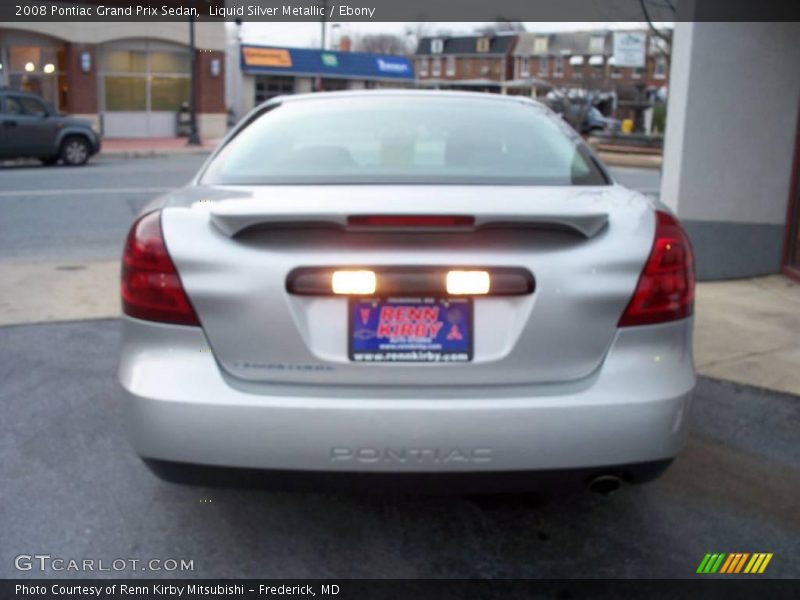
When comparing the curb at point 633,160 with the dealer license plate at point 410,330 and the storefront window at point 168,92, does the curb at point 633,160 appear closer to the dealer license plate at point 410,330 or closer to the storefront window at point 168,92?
the storefront window at point 168,92

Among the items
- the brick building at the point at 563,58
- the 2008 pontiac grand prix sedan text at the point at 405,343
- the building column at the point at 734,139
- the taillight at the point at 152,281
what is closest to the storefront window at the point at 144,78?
the building column at the point at 734,139

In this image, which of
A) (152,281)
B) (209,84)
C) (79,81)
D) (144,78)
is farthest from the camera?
(209,84)

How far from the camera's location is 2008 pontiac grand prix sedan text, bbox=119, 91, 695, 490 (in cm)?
260

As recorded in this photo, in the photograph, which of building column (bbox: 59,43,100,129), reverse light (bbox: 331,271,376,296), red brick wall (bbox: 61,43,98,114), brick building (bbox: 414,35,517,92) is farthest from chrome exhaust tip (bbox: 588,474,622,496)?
brick building (bbox: 414,35,517,92)

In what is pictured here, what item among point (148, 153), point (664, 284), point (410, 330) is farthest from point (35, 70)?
point (664, 284)

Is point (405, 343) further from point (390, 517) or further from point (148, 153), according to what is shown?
point (148, 153)

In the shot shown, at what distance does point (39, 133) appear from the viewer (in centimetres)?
1995

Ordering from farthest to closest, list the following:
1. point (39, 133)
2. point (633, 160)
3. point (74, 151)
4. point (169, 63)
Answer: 1. point (169, 63)
2. point (633, 160)
3. point (74, 151)
4. point (39, 133)

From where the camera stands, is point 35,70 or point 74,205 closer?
point 74,205

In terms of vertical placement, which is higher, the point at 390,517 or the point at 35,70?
the point at 35,70

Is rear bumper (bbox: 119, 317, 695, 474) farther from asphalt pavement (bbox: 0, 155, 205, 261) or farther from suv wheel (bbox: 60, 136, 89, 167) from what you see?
suv wheel (bbox: 60, 136, 89, 167)

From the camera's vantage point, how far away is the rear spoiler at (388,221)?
2.62m

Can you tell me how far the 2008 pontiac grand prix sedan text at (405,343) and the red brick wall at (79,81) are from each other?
30152mm

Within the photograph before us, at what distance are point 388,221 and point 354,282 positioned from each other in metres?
0.21
